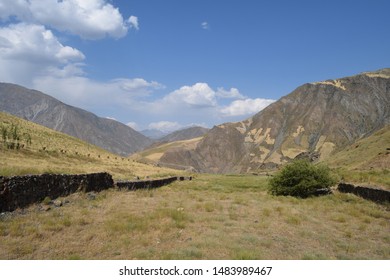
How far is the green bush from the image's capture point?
26672 mm

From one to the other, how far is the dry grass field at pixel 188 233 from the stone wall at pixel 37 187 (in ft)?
2.03

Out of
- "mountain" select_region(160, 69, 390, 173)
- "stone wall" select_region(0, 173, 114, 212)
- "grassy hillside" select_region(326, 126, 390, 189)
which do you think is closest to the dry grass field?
"stone wall" select_region(0, 173, 114, 212)

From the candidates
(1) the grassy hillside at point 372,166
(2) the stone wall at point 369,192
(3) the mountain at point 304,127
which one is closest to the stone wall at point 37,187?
(2) the stone wall at point 369,192

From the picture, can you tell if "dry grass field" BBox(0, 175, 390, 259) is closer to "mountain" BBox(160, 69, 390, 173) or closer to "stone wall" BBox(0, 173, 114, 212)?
"stone wall" BBox(0, 173, 114, 212)

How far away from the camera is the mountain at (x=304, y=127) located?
5999 inches

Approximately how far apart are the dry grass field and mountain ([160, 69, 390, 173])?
408 ft

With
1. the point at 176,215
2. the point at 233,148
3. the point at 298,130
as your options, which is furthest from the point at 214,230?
the point at 233,148

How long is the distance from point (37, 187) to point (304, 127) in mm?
158485

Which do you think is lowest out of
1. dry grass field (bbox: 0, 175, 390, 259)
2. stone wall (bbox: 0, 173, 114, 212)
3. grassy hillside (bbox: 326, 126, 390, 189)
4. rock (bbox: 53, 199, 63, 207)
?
dry grass field (bbox: 0, 175, 390, 259)

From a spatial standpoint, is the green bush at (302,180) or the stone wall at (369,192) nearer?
the stone wall at (369,192)

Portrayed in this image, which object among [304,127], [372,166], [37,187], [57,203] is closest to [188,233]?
[57,203]

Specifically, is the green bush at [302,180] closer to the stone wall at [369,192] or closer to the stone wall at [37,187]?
the stone wall at [369,192]
